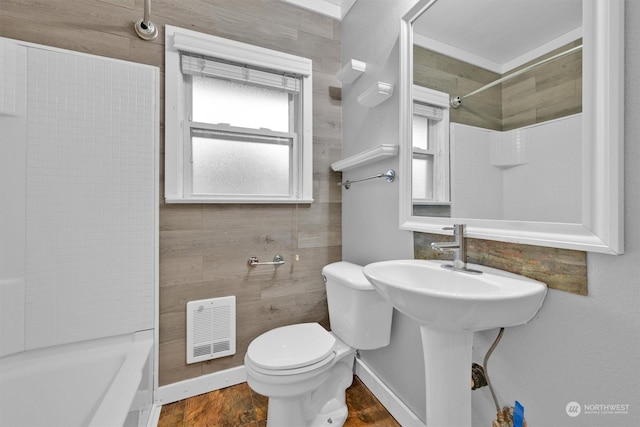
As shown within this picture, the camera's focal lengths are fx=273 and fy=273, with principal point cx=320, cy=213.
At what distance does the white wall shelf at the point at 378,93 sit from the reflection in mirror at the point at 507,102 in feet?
0.52

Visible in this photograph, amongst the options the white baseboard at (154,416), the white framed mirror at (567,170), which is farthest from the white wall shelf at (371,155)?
the white baseboard at (154,416)

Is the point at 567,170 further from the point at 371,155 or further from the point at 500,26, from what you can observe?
the point at 371,155

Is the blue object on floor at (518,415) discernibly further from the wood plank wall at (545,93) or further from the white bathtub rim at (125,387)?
the white bathtub rim at (125,387)

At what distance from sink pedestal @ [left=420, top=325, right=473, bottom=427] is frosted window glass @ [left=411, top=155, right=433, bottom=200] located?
613 mm

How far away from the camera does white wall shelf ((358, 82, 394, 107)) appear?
1.40 metres

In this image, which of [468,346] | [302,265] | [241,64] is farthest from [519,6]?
[302,265]

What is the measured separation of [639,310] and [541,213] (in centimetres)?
31

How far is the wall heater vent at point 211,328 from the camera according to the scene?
1.54 meters

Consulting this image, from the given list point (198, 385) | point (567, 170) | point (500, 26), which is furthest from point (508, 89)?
point (198, 385)

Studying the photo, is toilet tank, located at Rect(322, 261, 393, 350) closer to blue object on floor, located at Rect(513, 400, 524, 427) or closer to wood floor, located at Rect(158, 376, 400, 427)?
wood floor, located at Rect(158, 376, 400, 427)

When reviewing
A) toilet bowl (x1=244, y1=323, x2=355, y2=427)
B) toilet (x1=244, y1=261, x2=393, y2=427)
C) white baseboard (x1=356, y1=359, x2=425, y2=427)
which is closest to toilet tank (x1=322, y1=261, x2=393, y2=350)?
toilet (x1=244, y1=261, x2=393, y2=427)

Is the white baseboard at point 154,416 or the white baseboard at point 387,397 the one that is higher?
the white baseboard at point 387,397

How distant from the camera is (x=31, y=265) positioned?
1.26 meters

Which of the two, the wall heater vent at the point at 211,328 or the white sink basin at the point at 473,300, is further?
the wall heater vent at the point at 211,328
